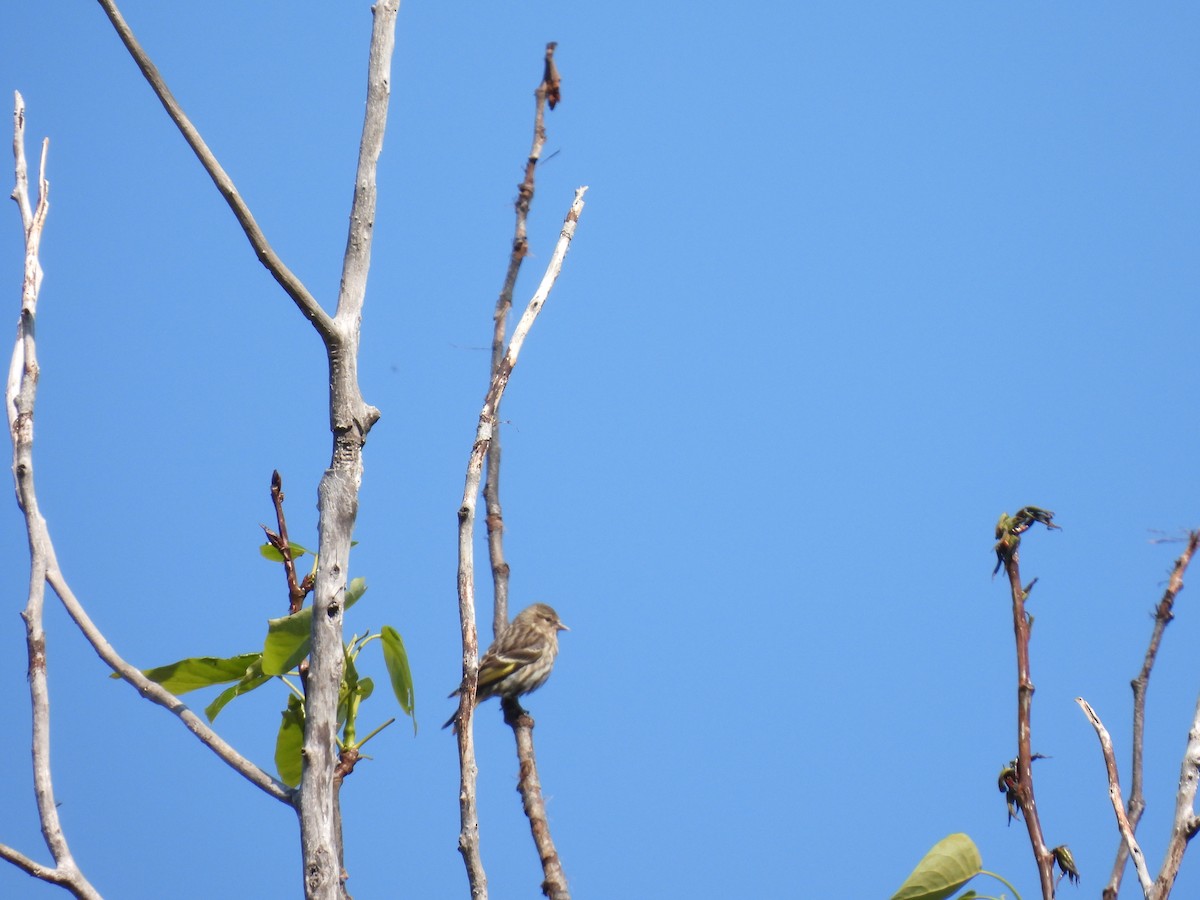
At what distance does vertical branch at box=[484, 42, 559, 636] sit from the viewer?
4.65 meters

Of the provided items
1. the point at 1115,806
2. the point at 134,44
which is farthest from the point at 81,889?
the point at 1115,806

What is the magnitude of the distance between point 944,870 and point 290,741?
5.92 feet

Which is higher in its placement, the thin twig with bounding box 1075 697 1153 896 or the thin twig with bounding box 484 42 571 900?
the thin twig with bounding box 484 42 571 900

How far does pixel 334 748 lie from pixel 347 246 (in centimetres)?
119

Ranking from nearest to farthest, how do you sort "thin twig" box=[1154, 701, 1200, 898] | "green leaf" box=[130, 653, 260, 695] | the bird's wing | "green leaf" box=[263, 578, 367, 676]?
"thin twig" box=[1154, 701, 1200, 898]
"green leaf" box=[263, 578, 367, 676]
"green leaf" box=[130, 653, 260, 695]
the bird's wing

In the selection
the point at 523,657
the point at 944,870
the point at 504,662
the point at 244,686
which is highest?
the point at 523,657

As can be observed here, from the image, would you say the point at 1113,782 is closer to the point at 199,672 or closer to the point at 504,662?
the point at 199,672

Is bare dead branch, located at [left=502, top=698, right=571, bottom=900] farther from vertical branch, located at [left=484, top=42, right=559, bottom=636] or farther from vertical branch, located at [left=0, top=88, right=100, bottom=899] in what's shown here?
vertical branch, located at [left=0, top=88, right=100, bottom=899]

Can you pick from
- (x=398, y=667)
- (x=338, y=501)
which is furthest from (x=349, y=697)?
(x=338, y=501)

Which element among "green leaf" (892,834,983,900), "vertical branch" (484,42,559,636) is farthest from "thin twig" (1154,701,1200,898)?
"vertical branch" (484,42,559,636)

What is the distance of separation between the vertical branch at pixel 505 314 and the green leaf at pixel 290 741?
1.59m

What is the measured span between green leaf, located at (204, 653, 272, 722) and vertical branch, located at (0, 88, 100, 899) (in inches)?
19.2

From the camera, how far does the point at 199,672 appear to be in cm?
322

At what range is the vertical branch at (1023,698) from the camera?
7.28 feet
